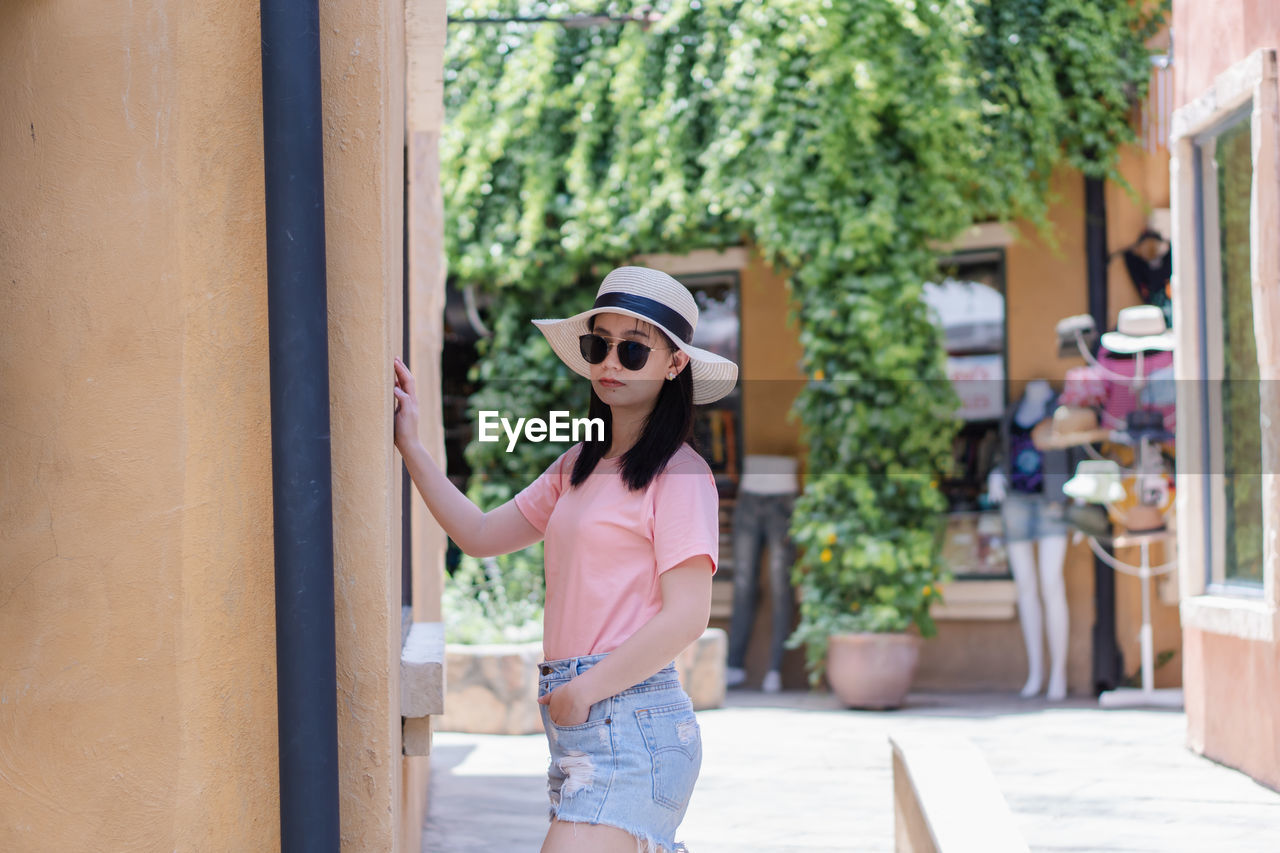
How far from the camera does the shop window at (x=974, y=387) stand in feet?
30.3

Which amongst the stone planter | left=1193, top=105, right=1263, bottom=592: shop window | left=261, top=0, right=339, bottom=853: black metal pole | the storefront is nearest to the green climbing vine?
the stone planter

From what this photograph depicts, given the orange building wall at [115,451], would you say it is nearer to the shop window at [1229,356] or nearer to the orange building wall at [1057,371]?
the shop window at [1229,356]

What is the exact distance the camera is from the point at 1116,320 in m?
8.90

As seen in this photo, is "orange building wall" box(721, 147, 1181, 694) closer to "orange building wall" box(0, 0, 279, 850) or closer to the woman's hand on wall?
the woman's hand on wall

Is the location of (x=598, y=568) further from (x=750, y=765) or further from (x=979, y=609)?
(x=979, y=609)

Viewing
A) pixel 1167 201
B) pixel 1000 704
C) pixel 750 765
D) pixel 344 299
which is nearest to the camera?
pixel 344 299

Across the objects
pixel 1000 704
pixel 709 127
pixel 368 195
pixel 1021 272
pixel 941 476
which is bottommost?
pixel 1000 704

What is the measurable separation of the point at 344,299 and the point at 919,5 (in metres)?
6.99

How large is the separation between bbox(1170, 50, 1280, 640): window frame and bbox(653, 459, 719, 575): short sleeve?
3691 millimetres

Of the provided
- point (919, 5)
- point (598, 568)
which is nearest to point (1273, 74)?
point (919, 5)

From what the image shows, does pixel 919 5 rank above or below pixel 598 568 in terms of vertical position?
above

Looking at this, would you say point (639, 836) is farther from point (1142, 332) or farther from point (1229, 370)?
point (1142, 332)

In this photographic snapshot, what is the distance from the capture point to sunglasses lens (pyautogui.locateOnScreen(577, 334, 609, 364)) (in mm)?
2398

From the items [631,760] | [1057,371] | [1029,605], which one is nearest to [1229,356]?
[1029,605]
